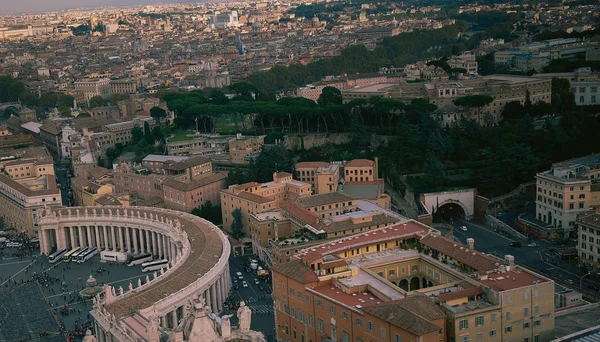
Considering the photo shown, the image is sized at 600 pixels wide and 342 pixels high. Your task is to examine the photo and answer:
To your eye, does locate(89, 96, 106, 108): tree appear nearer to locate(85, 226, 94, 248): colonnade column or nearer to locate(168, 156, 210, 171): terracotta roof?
locate(168, 156, 210, 171): terracotta roof

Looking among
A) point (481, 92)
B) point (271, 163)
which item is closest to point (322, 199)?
point (271, 163)

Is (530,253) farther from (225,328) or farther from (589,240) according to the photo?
(225,328)

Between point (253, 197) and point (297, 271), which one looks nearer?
point (297, 271)

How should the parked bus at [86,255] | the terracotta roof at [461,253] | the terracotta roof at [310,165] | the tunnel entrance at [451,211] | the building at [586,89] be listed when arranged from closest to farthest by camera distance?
the terracotta roof at [461,253] < the parked bus at [86,255] < the tunnel entrance at [451,211] < the terracotta roof at [310,165] < the building at [586,89]

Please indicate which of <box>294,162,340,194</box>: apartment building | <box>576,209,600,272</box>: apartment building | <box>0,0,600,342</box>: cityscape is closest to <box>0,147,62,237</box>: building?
<box>0,0,600,342</box>: cityscape

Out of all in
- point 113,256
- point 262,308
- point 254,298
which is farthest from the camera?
point 113,256

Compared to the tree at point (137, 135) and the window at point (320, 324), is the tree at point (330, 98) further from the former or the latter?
the window at point (320, 324)

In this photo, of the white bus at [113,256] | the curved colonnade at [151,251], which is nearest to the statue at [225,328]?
the curved colonnade at [151,251]
